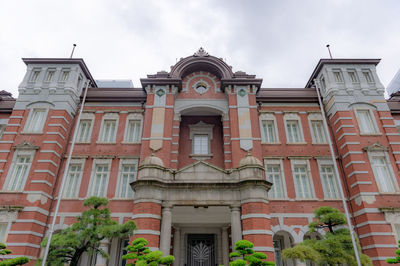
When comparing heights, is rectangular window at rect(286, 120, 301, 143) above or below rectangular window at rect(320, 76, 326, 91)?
below

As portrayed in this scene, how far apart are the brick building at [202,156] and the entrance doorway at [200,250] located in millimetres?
79

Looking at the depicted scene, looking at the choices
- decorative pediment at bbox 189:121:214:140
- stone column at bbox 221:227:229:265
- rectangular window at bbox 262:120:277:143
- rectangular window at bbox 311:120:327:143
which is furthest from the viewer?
decorative pediment at bbox 189:121:214:140

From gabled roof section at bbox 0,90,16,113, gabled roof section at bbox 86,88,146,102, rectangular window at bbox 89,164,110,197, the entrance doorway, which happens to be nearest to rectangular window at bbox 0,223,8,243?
rectangular window at bbox 89,164,110,197

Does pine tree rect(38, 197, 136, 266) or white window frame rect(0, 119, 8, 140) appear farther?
white window frame rect(0, 119, 8, 140)

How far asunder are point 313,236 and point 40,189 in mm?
15710

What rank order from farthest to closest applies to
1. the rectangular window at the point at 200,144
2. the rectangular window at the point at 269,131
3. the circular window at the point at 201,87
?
1. the circular window at the point at 201,87
2. the rectangular window at the point at 200,144
3. the rectangular window at the point at 269,131

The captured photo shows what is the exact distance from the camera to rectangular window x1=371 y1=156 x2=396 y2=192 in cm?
1414

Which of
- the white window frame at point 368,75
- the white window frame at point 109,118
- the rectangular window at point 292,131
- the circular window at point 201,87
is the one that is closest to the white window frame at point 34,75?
the white window frame at point 109,118

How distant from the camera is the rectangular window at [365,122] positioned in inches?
625

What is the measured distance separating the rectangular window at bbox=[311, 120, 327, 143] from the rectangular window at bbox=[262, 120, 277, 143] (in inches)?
105

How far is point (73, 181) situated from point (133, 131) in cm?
479

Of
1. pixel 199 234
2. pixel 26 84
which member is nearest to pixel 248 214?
pixel 199 234

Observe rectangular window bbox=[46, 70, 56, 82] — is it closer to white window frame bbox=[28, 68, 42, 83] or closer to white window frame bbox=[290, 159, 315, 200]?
white window frame bbox=[28, 68, 42, 83]

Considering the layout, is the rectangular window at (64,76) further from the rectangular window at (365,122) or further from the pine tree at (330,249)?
the rectangular window at (365,122)
